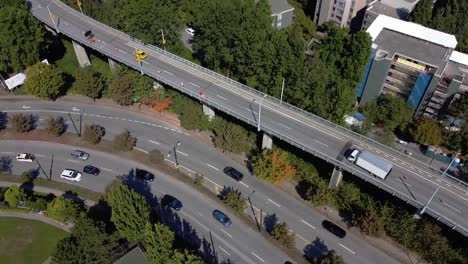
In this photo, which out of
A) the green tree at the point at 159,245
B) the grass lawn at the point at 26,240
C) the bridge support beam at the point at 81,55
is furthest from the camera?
the bridge support beam at the point at 81,55

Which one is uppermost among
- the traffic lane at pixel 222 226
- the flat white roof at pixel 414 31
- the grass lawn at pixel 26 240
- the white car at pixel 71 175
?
the flat white roof at pixel 414 31

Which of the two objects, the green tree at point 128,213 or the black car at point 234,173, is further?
the black car at point 234,173

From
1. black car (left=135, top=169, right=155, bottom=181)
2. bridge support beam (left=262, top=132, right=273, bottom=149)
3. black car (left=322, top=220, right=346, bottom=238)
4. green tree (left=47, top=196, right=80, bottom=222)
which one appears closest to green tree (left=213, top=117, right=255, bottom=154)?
bridge support beam (left=262, top=132, right=273, bottom=149)

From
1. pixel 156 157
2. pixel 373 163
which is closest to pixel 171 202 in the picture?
pixel 156 157

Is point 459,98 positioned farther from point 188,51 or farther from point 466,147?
point 188,51

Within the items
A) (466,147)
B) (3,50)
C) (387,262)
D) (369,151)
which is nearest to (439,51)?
(466,147)

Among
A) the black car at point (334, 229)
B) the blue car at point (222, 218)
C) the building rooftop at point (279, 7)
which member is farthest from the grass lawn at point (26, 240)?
the building rooftop at point (279, 7)

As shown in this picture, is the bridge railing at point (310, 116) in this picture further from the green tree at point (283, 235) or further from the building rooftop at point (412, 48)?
the building rooftop at point (412, 48)
